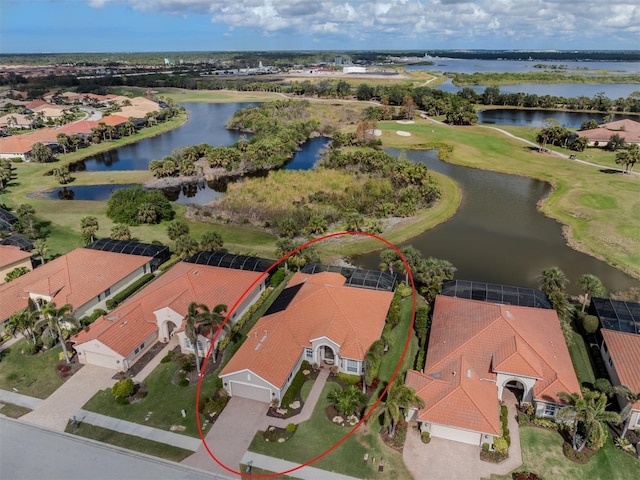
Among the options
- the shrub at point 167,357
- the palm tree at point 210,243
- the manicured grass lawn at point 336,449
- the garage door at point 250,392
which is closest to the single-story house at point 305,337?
the garage door at point 250,392

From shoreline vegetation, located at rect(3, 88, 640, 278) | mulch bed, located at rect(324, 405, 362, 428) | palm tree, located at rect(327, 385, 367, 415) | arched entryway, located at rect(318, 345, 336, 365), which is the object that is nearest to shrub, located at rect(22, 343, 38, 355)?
shoreline vegetation, located at rect(3, 88, 640, 278)

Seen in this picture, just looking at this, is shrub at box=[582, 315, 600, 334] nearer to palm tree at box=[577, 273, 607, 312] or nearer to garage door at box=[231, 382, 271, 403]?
palm tree at box=[577, 273, 607, 312]

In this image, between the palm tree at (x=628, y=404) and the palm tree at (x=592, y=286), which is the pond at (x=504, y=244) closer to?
the palm tree at (x=592, y=286)

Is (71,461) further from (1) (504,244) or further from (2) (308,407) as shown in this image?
(1) (504,244)

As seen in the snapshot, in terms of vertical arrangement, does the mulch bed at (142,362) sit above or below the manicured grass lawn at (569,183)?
below

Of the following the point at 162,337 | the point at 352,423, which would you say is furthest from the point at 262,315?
the point at 352,423

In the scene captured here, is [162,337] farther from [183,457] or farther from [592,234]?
[592,234]
